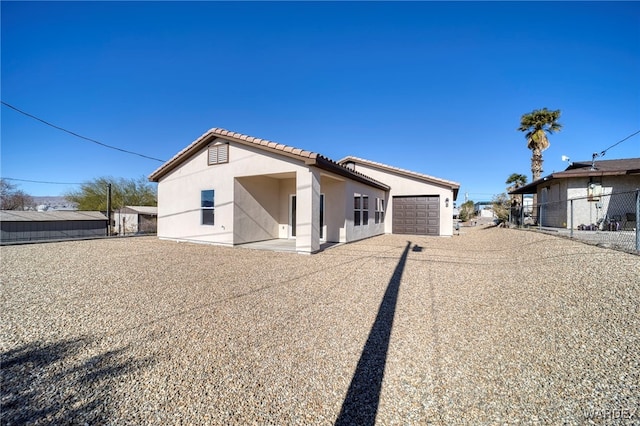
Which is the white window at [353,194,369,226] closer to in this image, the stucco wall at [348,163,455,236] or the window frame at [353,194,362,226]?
the window frame at [353,194,362,226]

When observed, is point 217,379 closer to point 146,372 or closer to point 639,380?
point 146,372

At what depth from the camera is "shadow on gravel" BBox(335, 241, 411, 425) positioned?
6.86 feet

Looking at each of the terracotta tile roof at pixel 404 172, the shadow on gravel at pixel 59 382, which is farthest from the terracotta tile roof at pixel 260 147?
the shadow on gravel at pixel 59 382

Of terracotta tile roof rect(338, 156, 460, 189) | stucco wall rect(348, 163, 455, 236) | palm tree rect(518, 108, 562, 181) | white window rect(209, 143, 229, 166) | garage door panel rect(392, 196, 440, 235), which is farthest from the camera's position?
palm tree rect(518, 108, 562, 181)

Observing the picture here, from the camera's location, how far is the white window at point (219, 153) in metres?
11.1

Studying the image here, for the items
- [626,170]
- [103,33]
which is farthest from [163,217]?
[626,170]

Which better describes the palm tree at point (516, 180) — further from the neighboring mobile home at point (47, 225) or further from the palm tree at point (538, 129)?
the neighboring mobile home at point (47, 225)

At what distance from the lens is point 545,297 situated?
470 centimetres

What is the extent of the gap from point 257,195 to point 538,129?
23.3 metres

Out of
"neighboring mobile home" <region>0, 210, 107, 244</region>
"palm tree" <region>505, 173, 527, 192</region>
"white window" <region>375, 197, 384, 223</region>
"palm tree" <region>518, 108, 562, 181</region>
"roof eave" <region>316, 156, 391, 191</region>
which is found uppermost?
"palm tree" <region>518, 108, 562, 181</region>

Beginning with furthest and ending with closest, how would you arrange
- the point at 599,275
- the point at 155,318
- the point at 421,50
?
the point at 421,50, the point at 599,275, the point at 155,318

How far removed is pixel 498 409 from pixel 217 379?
2.36 m

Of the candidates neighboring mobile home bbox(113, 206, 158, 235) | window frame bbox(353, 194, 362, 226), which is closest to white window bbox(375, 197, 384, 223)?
window frame bbox(353, 194, 362, 226)

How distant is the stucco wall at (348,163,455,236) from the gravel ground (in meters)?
10.2
